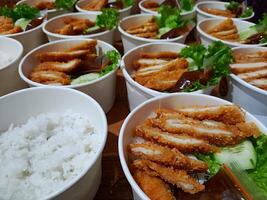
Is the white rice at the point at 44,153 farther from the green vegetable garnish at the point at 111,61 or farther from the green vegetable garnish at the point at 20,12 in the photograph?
the green vegetable garnish at the point at 20,12

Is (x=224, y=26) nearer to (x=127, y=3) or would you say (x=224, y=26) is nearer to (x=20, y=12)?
(x=127, y=3)

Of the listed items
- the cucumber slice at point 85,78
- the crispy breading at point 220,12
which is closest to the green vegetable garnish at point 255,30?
the crispy breading at point 220,12

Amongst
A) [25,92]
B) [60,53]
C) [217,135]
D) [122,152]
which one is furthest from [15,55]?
[217,135]

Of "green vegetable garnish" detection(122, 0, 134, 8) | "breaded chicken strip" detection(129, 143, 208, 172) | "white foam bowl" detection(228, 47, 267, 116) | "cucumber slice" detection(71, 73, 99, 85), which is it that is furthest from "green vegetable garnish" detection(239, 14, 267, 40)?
"breaded chicken strip" detection(129, 143, 208, 172)

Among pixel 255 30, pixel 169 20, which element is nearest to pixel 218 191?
pixel 255 30

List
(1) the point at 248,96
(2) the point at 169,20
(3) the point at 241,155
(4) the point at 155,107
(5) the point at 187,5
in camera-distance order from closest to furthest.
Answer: (3) the point at 241,155 → (4) the point at 155,107 → (1) the point at 248,96 → (2) the point at 169,20 → (5) the point at 187,5
